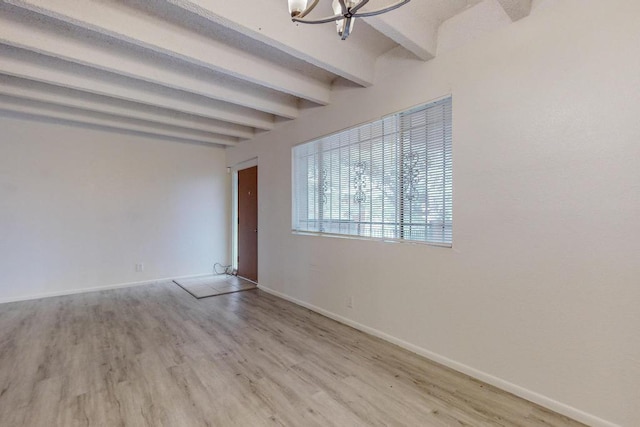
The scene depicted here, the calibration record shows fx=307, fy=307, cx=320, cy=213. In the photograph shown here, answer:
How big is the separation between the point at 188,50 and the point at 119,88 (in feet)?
4.04

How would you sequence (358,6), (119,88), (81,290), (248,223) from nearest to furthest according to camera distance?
1. (358,6)
2. (119,88)
3. (81,290)
4. (248,223)

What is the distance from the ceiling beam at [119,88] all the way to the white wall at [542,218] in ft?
7.19

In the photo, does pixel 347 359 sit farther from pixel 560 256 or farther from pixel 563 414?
pixel 560 256

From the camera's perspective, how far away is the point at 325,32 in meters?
2.53

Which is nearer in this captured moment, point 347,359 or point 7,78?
point 347,359

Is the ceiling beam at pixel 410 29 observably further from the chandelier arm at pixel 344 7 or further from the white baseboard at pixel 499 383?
the white baseboard at pixel 499 383

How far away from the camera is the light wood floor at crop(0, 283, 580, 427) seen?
6.08ft

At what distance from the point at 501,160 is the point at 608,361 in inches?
51.9

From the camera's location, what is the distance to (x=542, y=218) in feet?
6.40

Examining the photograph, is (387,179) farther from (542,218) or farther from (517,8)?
(517,8)

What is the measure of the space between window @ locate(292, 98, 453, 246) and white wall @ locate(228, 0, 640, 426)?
140 mm

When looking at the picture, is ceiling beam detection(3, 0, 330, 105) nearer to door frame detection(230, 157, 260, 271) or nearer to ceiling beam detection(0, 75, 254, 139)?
ceiling beam detection(0, 75, 254, 139)

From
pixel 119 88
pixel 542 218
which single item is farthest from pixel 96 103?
pixel 542 218

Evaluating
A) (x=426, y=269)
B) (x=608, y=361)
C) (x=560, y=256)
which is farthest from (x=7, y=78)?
(x=608, y=361)
